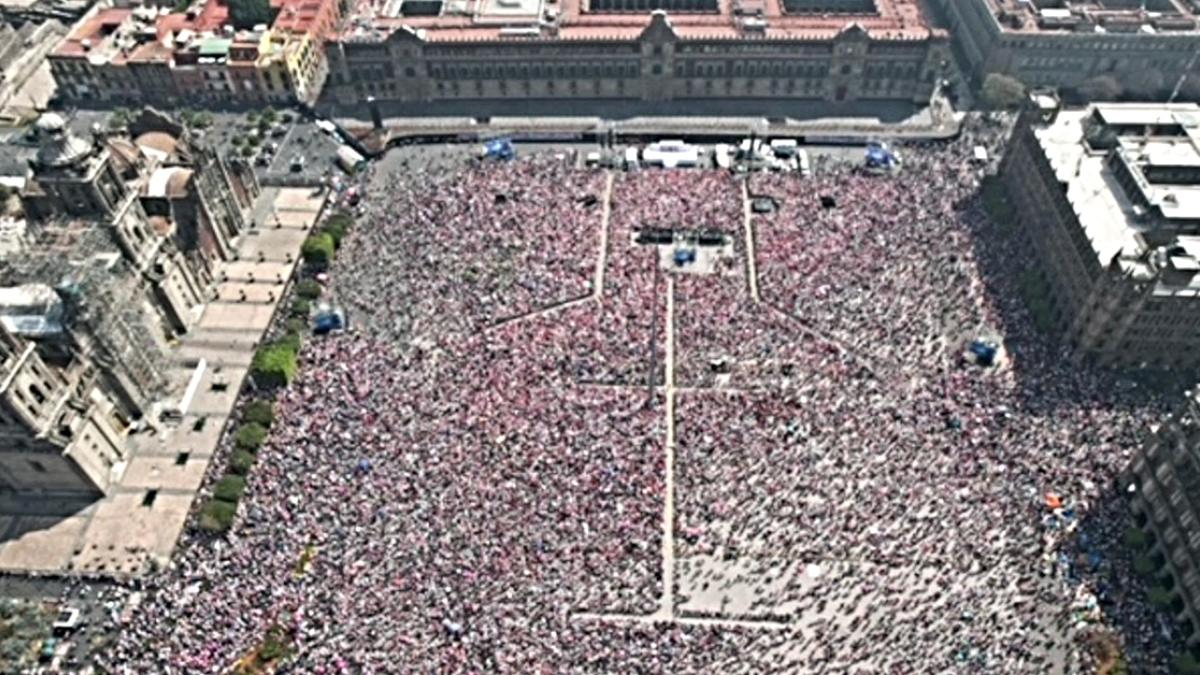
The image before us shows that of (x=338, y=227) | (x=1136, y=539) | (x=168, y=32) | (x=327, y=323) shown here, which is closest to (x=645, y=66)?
(x=338, y=227)

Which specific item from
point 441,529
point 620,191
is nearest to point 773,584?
point 441,529

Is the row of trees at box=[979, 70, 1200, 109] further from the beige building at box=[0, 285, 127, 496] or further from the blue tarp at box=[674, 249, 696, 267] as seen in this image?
the beige building at box=[0, 285, 127, 496]

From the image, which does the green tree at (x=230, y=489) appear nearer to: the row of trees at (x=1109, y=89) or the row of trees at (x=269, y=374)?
the row of trees at (x=269, y=374)

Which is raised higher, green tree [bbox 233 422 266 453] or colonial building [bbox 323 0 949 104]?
colonial building [bbox 323 0 949 104]

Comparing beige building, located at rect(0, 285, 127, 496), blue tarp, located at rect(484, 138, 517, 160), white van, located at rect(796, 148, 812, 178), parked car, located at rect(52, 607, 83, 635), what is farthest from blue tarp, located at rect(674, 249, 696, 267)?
parked car, located at rect(52, 607, 83, 635)

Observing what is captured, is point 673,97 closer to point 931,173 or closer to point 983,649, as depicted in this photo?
point 931,173
